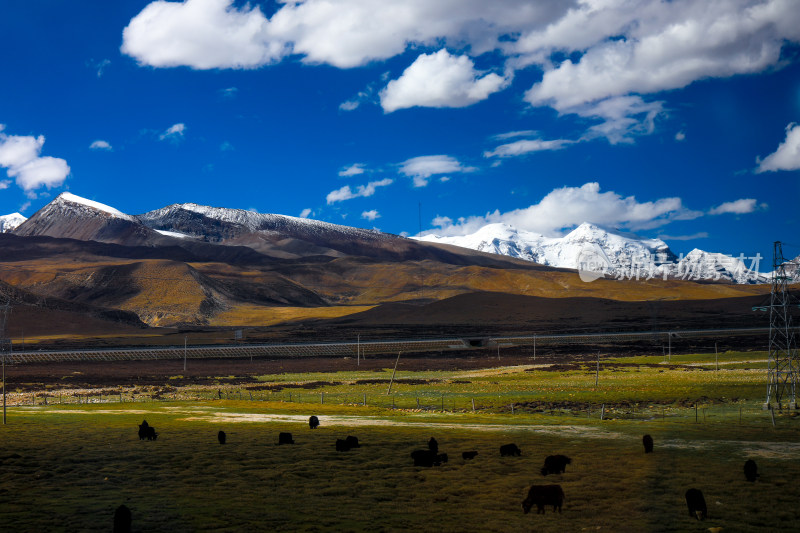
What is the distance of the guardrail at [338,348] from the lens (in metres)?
136

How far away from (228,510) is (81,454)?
515 inches

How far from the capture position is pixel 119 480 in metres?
25.5

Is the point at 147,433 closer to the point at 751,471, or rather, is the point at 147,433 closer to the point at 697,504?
the point at 697,504

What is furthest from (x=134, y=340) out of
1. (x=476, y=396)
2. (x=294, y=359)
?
(x=476, y=396)

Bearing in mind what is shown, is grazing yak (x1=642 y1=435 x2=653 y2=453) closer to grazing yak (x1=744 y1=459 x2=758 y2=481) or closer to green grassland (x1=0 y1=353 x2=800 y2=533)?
green grassland (x1=0 y1=353 x2=800 y2=533)

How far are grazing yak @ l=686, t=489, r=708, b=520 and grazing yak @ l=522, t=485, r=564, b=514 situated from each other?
3.41 meters

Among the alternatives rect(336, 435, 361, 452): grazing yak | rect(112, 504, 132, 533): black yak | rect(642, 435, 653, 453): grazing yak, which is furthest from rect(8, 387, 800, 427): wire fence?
rect(112, 504, 132, 533): black yak

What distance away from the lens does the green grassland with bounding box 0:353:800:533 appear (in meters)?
19.8

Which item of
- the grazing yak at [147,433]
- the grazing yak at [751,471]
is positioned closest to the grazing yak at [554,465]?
the grazing yak at [751,471]

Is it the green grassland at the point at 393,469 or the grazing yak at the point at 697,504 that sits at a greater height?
the grazing yak at the point at 697,504

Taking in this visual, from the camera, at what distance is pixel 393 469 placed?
2727 cm

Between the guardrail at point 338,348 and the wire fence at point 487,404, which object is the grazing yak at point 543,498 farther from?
the guardrail at point 338,348

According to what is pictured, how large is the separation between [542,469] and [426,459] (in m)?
4.61

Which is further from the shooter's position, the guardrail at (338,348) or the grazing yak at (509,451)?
the guardrail at (338,348)
